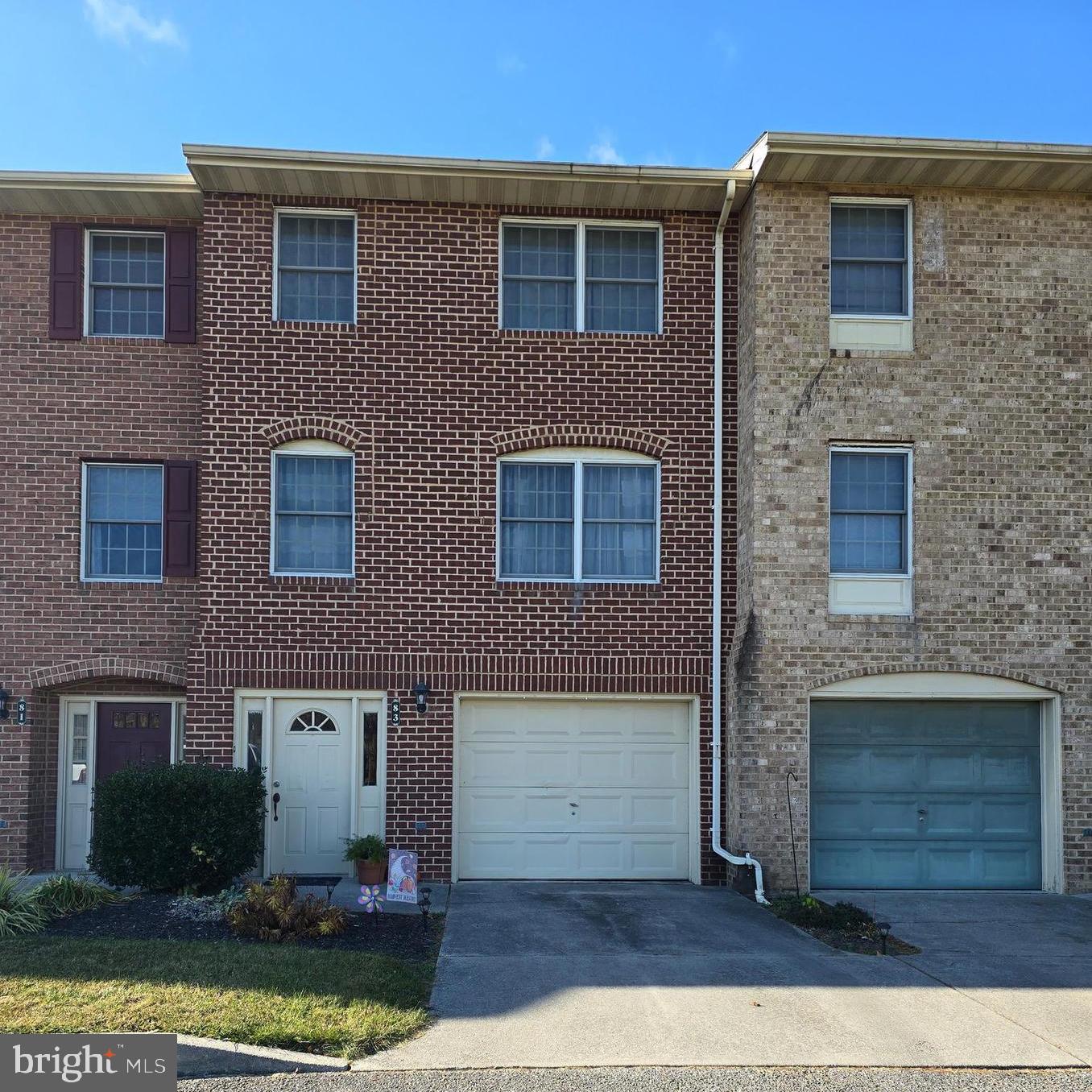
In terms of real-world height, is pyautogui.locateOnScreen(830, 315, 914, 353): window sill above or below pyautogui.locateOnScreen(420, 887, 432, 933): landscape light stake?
above

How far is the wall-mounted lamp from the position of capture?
1320 centimetres

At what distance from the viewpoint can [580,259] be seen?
45.4ft

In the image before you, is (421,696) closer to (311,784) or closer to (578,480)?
(311,784)

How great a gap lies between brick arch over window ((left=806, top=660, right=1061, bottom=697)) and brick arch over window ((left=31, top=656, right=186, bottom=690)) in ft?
24.4

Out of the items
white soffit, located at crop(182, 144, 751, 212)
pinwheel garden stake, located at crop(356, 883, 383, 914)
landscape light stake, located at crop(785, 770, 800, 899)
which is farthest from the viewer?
white soffit, located at crop(182, 144, 751, 212)

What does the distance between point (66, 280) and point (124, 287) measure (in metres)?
0.66

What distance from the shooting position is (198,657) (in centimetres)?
1310

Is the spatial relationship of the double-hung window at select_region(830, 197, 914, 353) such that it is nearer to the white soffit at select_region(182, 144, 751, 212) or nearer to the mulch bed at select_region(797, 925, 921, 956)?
the white soffit at select_region(182, 144, 751, 212)

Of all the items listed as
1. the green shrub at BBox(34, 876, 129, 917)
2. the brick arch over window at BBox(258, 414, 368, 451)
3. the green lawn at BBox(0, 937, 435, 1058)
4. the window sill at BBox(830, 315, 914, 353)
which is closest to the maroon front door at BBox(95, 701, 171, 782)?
the green shrub at BBox(34, 876, 129, 917)

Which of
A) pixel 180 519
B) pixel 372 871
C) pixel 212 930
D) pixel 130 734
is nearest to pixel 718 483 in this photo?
pixel 372 871

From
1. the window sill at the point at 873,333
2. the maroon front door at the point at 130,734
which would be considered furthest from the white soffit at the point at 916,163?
the maroon front door at the point at 130,734

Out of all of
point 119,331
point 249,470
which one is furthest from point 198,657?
point 119,331

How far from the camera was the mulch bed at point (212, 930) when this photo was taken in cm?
988

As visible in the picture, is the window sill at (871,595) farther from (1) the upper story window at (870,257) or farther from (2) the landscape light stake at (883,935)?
(2) the landscape light stake at (883,935)
